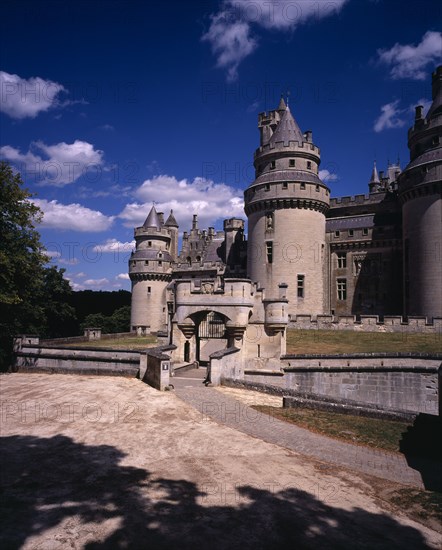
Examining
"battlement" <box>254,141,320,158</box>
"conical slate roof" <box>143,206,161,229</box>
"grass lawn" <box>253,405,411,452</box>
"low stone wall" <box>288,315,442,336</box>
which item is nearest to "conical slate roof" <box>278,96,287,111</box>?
"battlement" <box>254,141,320,158</box>

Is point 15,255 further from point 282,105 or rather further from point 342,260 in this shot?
point 282,105

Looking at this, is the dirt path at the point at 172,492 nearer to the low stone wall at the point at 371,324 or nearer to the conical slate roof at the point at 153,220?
the low stone wall at the point at 371,324

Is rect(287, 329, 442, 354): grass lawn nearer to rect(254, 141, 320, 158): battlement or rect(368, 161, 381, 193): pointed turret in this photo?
rect(254, 141, 320, 158): battlement

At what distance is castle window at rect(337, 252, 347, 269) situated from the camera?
132 ft

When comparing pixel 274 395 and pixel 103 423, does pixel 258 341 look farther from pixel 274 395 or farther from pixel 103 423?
pixel 103 423

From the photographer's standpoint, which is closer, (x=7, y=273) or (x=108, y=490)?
(x=108, y=490)

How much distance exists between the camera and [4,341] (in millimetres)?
20172

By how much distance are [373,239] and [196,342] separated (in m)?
26.2

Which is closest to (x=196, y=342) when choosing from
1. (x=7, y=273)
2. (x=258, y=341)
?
(x=258, y=341)

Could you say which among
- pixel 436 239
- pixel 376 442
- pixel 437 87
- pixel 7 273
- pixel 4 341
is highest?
pixel 437 87

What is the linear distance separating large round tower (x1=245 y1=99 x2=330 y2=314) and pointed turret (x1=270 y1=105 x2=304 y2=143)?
0.17 metres

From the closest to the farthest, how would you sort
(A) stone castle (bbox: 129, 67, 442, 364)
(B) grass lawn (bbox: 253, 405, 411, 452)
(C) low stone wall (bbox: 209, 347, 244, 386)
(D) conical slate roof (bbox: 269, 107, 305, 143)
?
(B) grass lawn (bbox: 253, 405, 411, 452), (C) low stone wall (bbox: 209, 347, 244, 386), (A) stone castle (bbox: 129, 67, 442, 364), (D) conical slate roof (bbox: 269, 107, 305, 143)

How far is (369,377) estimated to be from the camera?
18.5 metres

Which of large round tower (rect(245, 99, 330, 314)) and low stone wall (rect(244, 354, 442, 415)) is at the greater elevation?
large round tower (rect(245, 99, 330, 314))
